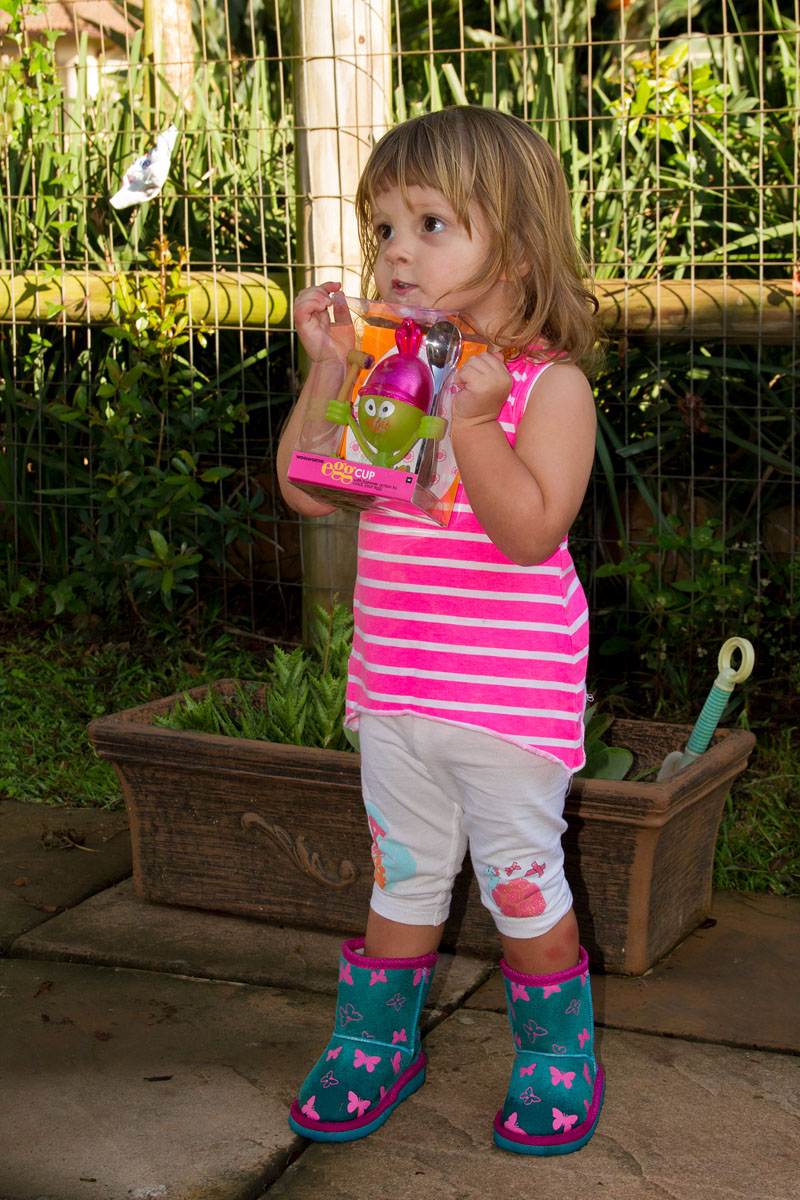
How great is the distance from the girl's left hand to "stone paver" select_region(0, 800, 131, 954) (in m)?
1.45

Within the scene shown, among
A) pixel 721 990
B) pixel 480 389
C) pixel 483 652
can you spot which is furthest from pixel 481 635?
pixel 721 990

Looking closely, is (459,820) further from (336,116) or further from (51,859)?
(336,116)

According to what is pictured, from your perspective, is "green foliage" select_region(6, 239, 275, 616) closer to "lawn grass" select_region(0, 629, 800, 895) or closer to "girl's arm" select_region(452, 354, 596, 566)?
"lawn grass" select_region(0, 629, 800, 895)

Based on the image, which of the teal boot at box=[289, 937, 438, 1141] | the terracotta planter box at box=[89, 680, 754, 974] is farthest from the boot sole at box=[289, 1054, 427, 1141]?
the terracotta planter box at box=[89, 680, 754, 974]

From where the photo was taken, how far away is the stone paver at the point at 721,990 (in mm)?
2115

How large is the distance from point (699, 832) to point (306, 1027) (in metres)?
0.80

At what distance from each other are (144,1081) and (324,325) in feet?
3.72

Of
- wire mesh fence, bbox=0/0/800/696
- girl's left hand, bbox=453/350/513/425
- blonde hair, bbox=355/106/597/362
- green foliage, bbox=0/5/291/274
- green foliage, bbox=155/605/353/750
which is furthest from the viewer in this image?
green foliage, bbox=0/5/291/274

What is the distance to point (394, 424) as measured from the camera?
5.35 feet

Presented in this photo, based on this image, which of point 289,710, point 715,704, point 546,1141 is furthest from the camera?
point 289,710

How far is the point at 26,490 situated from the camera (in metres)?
4.29

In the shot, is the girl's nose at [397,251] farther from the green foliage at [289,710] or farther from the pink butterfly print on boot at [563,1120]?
the pink butterfly print on boot at [563,1120]

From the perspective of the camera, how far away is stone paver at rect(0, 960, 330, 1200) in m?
1.70

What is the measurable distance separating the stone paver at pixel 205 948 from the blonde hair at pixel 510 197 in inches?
44.4
